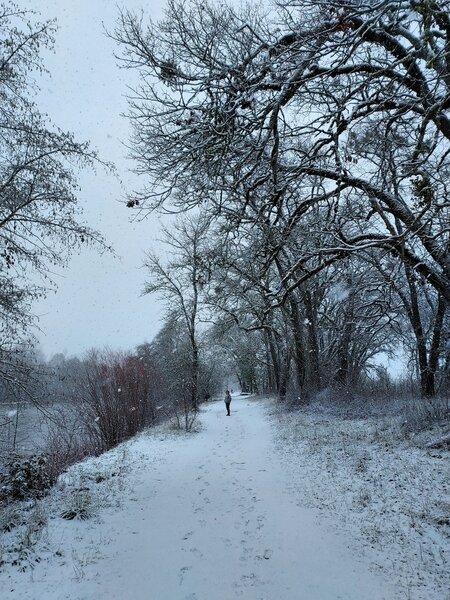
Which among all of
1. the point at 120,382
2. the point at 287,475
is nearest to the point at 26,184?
the point at 287,475

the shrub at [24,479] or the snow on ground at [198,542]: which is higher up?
the shrub at [24,479]

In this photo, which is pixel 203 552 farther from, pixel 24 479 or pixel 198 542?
pixel 24 479

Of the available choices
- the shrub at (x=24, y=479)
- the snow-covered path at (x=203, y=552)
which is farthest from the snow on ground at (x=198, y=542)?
the shrub at (x=24, y=479)

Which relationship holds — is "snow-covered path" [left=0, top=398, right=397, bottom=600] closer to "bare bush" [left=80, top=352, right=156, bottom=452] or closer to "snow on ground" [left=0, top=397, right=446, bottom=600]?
"snow on ground" [left=0, top=397, right=446, bottom=600]

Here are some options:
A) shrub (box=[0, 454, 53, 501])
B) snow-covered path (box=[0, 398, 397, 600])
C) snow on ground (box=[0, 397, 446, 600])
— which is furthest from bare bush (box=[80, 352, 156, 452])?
snow-covered path (box=[0, 398, 397, 600])

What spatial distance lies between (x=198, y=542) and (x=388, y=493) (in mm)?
2988

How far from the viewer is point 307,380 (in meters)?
20.0

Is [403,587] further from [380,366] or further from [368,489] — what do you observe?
[380,366]

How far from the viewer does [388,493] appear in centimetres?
589

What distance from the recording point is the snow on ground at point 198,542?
3881 millimetres

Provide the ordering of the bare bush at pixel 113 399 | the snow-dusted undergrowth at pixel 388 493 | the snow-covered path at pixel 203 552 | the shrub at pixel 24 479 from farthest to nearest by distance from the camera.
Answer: the bare bush at pixel 113 399 < the shrub at pixel 24 479 < the snow-dusted undergrowth at pixel 388 493 < the snow-covered path at pixel 203 552

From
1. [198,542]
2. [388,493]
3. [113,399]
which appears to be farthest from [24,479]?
[113,399]

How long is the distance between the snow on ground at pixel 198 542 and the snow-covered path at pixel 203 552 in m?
0.01

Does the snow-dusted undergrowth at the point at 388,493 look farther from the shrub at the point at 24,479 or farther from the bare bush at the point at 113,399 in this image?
the bare bush at the point at 113,399
